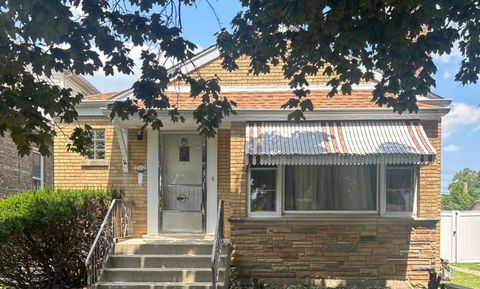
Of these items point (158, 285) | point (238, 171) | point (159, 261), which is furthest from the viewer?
point (238, 171)

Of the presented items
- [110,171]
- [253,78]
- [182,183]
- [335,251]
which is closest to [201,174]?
[182,183]

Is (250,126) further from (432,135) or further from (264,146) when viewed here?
(432,135)

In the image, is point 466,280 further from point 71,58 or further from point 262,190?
point 71,58

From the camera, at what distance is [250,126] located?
941 cm

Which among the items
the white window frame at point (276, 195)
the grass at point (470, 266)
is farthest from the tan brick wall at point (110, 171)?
the grass at point (470, 266)

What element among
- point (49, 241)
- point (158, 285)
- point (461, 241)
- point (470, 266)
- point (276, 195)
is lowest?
point (470, 266)

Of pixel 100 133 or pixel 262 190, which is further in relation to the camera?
pixel 100 133

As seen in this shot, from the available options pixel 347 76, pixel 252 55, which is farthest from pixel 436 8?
pixel 252 55

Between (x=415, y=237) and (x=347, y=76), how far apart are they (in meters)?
4.28

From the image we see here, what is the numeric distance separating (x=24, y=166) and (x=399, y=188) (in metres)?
12.3

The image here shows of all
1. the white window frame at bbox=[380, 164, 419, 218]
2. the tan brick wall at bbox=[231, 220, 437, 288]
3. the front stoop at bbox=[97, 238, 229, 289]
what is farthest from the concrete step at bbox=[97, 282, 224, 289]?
the white window frame at bbox=[380, 164, 419, 218]

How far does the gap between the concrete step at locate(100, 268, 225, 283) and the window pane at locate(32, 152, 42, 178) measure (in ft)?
33.6

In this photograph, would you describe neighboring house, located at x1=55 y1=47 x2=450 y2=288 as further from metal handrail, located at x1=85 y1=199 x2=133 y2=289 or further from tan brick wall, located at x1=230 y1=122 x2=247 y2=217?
metal handrail, located at x1=85 y1=199 x2=133 y2=289

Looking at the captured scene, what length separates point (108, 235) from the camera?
27.8ft
